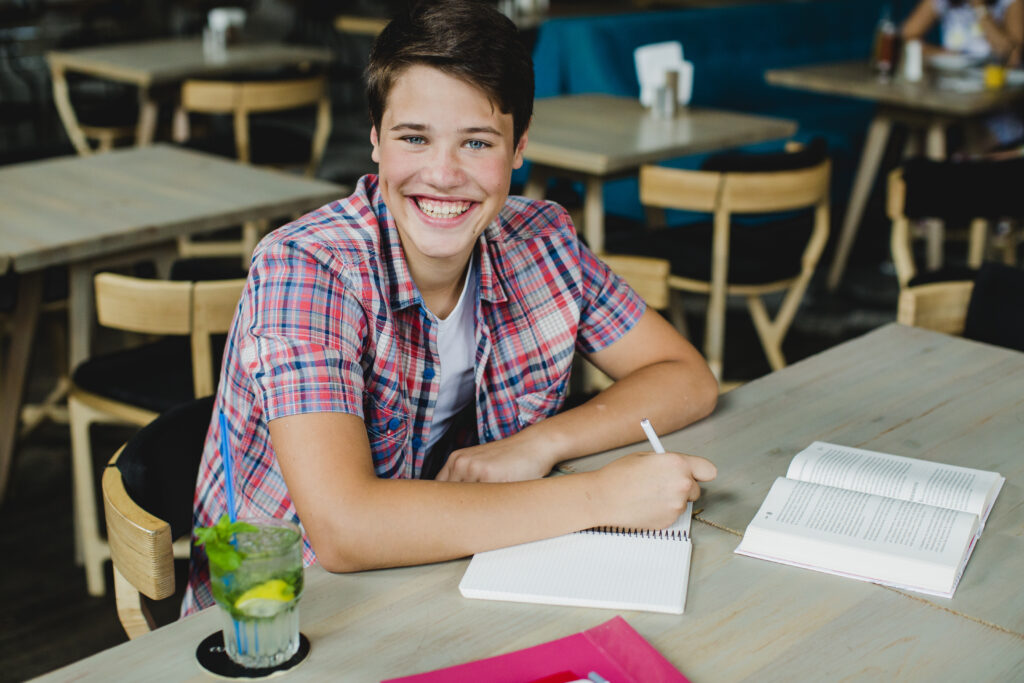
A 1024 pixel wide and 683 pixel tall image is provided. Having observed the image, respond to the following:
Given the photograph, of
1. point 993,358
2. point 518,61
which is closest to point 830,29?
point 993,358

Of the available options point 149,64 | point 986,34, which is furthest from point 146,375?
point 986,34

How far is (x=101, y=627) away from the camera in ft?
7.91

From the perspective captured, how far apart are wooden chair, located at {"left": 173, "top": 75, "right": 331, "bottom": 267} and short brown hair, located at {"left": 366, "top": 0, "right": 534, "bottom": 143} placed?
2.47m

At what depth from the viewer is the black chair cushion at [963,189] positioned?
10.2 ft

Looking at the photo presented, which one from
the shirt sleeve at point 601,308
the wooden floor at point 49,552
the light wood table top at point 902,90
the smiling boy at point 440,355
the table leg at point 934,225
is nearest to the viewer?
the smiling boy at point 440,355

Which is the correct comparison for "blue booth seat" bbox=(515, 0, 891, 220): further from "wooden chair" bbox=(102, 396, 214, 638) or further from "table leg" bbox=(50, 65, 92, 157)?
"wooden chair" bbox=(102, 396, 214, 638)

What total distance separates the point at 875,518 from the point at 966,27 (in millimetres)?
4696

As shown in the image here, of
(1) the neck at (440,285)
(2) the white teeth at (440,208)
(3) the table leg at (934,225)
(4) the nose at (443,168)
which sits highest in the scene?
(4) the nose at (443,168)

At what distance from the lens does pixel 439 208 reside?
1.40m

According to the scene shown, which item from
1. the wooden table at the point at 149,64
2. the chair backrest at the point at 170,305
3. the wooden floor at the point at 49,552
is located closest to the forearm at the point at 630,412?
the chair backrest at the point at 170,305

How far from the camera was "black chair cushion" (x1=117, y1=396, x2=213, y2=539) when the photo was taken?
4.33ft

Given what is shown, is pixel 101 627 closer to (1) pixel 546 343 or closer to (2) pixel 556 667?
(1) pixel 546 343

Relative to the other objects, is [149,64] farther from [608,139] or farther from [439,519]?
[439,519]

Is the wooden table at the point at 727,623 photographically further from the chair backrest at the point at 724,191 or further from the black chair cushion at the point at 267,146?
the black chair cushion at the point at 267,146
